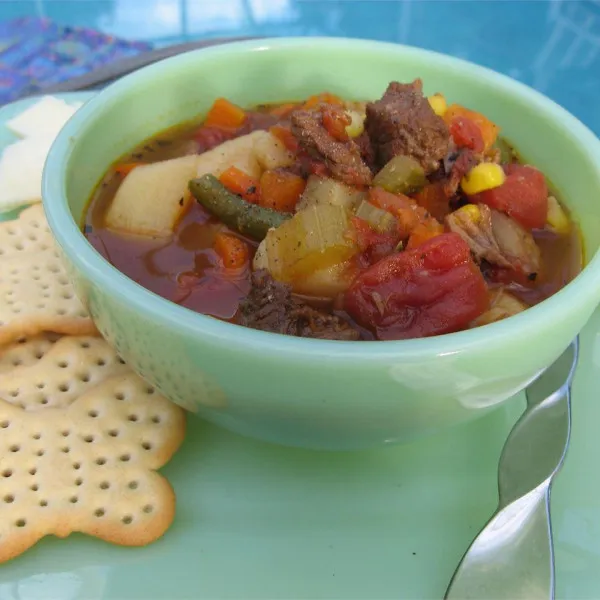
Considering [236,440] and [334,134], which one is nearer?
[236,440]

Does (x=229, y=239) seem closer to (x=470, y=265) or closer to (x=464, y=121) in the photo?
(x=470, y=265)

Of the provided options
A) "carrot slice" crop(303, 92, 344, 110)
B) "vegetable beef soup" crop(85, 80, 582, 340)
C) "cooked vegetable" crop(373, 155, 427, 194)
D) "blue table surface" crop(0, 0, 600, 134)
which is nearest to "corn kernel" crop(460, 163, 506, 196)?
"vegetable beef soup" crop(85, 80, 582, 340)

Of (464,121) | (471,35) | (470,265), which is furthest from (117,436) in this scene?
(471,35)

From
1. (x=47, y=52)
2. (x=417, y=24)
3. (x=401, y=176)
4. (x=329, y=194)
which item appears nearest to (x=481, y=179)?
(x=401, y=176)

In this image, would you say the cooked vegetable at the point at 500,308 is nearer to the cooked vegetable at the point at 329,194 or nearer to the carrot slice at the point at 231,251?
the cooked vegetable at the point at 329,194

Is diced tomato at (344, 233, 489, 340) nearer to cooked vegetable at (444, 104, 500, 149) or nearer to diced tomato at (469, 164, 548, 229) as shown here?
diced tomato at (469, 164, 548, 229)

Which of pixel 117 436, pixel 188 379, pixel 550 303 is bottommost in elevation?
pixel 117 436

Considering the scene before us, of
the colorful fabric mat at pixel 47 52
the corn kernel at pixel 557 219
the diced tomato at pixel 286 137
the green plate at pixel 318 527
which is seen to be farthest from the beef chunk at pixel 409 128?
the colorful fabric mat at pixel 47 52
